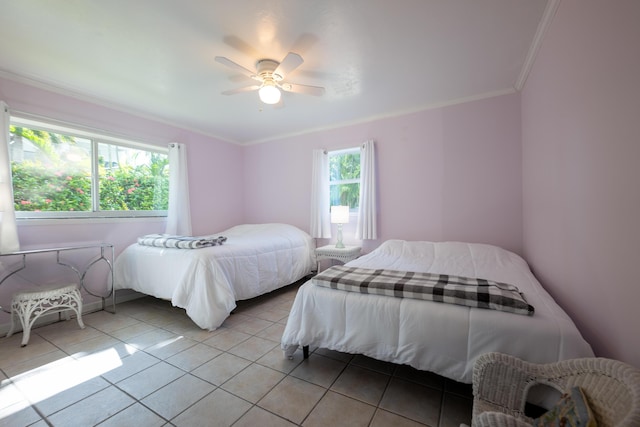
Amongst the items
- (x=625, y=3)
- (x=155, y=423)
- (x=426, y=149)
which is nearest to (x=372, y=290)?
(x=155, y=423)

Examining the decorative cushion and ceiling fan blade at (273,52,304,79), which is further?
ceiling fan blade at (273,52,304,79)

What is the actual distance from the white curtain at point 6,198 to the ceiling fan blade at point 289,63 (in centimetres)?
245

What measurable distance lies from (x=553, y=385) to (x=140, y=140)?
13.9 feet

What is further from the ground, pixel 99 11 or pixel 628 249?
pixel 99 11

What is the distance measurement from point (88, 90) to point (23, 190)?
1.17m

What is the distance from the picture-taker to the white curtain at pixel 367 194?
11.1ft

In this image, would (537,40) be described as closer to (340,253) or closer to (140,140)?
(340,253)

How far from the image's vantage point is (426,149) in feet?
10.3

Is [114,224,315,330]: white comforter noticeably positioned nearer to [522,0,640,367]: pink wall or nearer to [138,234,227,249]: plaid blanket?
[138,234,227,249]: plaid blanket

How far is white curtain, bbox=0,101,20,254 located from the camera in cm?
219

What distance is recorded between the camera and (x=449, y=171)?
3.01 metres

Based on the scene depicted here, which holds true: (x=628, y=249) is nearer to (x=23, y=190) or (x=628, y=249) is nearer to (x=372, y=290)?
(x=372, y=290)

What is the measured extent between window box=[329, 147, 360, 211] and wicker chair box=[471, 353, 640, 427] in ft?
9.08

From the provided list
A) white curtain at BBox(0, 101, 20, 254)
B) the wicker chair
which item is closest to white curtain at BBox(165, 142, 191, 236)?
white curtain at BBox(0, 101, 20, 254)
